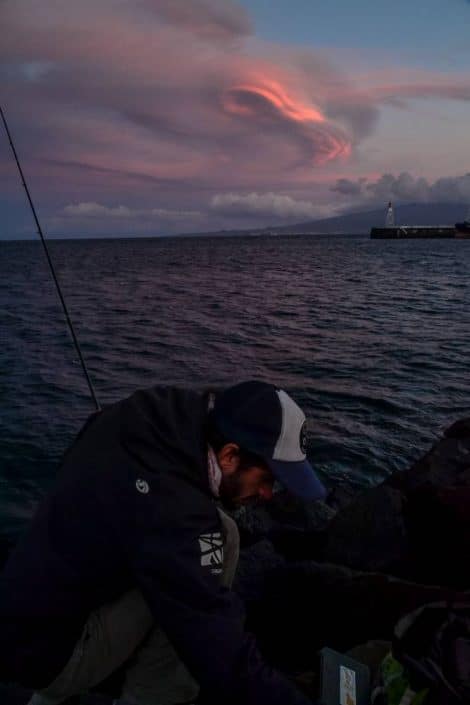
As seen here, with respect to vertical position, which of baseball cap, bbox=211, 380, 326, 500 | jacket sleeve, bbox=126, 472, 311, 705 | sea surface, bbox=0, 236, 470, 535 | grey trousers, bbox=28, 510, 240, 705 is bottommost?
sea surface, bbox=0, 236, 470, 535

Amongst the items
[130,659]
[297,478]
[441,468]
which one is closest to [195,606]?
[297,478]

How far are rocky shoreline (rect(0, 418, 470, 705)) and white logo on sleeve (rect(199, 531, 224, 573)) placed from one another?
1371mm

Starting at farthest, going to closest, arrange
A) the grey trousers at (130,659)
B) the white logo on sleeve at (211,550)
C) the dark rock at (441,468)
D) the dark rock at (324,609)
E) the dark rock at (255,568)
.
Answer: the dark rock at (441,468) < the dark rock at (255,568) < the dark rock at (324,609) < the grey trousers at (130,659) < the white logo on sleeve at (211,550)

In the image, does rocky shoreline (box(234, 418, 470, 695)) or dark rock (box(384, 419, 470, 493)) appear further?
dark rock (box(384, 419, 470, 493))

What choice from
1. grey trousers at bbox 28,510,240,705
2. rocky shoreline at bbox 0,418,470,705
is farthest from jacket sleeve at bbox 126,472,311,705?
rocky shoreline at bbox 0,418,470,705

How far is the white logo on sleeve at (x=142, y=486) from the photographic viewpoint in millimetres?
2402

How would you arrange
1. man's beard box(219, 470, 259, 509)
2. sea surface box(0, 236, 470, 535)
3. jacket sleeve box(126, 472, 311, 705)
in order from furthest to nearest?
sea surface box(0, 236, 470, 535)
man's beard box(219, 470, 259, 509)
jacket sleeve box(126, 472, 311, 705)

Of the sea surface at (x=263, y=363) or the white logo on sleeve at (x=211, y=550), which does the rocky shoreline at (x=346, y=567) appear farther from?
the sea surface at (x=263, y=363)

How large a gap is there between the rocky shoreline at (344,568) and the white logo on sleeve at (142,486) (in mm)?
1620

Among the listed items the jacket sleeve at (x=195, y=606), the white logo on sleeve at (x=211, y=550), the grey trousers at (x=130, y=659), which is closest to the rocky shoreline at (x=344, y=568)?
the grey trousers at (x=130, y=659)

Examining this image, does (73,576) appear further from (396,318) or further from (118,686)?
(396,318)

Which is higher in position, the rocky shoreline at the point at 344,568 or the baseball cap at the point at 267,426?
the baseball cap at the point at 267,426

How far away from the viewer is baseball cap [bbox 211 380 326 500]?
2.59 m

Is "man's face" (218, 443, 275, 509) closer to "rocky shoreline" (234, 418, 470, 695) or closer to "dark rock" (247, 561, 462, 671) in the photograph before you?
"rocky shoreline" (234, 418, 470, 695)
